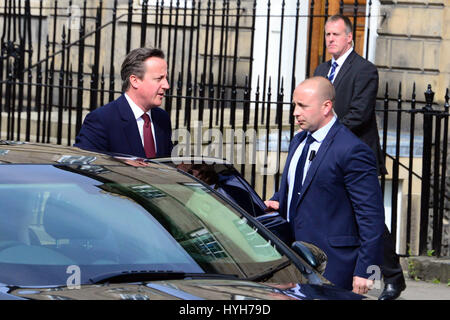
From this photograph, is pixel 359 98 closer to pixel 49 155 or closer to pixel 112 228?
pixel 49 155

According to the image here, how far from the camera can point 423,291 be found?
8.47m

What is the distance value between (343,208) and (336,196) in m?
0.07

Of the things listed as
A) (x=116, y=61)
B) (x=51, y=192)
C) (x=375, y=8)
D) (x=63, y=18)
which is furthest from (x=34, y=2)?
(x=51, y=192)

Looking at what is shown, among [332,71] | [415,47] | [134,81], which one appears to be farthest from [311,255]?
[415,47]

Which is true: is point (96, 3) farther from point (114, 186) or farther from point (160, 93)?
point (114, 186)

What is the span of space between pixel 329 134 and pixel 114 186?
157cm

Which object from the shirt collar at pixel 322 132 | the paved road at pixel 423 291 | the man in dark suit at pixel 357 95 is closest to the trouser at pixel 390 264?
the man in dark suit at pixel 357 95

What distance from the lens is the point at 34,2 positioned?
15.3 metres

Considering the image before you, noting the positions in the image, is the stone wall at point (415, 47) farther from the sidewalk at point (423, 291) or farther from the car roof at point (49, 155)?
the car roof at point (49, 155)

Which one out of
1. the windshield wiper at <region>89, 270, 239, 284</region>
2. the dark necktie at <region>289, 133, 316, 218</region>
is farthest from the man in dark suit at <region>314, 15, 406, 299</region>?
the windshield wiper at <region>89, 270, 239, 284</region>

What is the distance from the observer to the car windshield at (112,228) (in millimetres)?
4086

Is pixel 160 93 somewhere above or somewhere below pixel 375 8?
below
